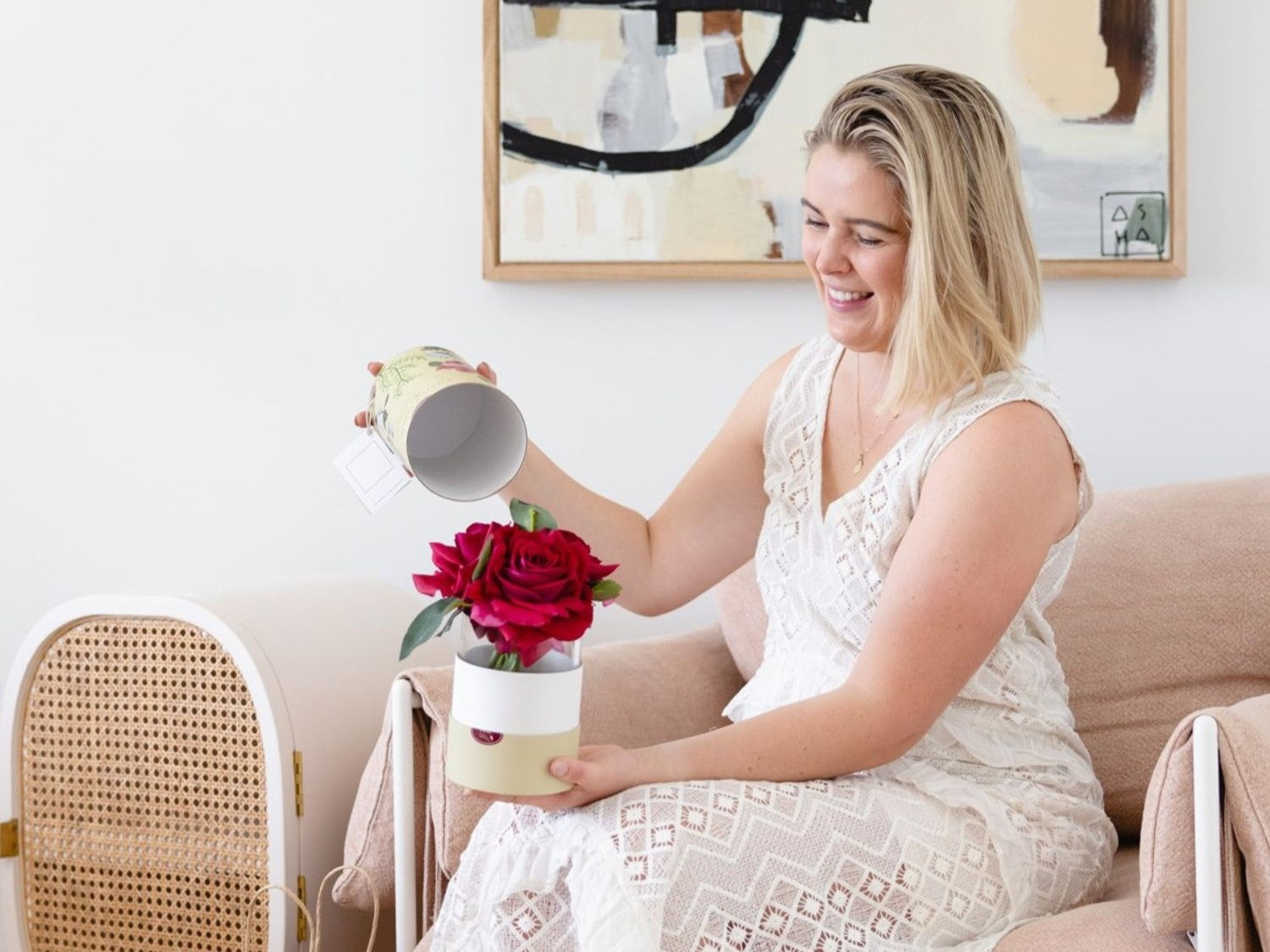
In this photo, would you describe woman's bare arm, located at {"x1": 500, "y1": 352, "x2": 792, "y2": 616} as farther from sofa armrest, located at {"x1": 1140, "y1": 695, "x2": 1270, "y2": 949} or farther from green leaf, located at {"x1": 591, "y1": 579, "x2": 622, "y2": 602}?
sofa armrest, located at {"x1": 1140, "y1": 695, "x2": 1270, "y2": 949}

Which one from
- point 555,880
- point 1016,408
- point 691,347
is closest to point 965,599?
point 1016,408

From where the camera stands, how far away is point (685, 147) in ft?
6.99

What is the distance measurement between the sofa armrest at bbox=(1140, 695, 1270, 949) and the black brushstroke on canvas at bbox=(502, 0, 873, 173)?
3.98 ft

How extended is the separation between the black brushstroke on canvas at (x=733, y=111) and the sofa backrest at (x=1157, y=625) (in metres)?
0.79

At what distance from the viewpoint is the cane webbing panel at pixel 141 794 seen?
5.53 ft

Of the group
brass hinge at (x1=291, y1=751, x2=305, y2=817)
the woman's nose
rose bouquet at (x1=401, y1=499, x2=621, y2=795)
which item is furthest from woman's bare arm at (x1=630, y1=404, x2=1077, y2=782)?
brass hinge at (x1=291, y1=751, x2=305, y2=817)

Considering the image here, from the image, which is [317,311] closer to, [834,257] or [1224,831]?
[834,257]

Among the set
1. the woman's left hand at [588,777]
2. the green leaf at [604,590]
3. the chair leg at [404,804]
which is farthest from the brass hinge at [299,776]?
the green leaf at [604,590]

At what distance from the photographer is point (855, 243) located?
4.78 feet

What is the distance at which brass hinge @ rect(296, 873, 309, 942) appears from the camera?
1668 millimetres

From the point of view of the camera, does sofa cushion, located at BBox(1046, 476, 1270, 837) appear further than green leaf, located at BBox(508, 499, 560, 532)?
Yes

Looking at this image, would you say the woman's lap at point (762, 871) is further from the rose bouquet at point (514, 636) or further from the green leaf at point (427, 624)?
the green leaf at point (427, 624)

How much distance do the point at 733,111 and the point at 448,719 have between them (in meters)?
1.08

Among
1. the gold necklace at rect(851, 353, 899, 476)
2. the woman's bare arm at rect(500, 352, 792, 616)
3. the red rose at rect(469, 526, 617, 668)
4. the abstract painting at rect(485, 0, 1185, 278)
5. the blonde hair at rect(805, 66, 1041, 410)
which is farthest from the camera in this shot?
the abstract painting at rect(485, 0, 1185, 278)
